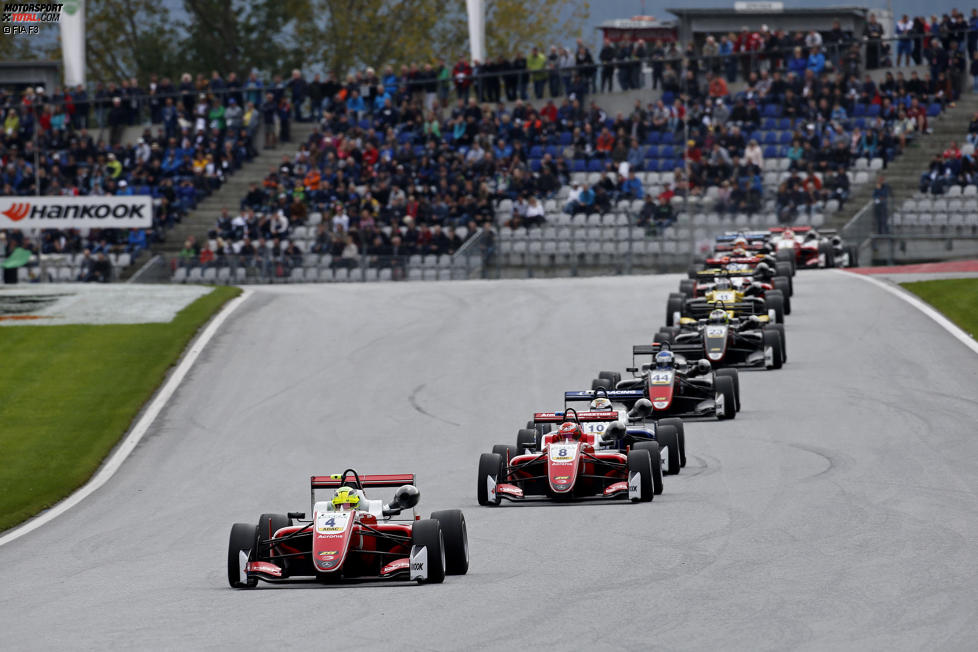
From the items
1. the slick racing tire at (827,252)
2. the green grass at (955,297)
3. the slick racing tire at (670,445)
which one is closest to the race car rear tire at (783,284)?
the green grass at (955,297)

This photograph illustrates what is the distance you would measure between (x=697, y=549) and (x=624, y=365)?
571 inches

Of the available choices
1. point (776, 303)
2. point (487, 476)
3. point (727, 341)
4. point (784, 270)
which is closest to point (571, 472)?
point (487, 476)

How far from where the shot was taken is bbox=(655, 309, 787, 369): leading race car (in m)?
27.8

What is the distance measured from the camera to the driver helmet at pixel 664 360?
23.9m

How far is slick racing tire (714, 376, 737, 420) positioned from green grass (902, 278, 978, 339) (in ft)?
29.6

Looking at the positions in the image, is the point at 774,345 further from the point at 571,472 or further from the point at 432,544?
the point at 432,544

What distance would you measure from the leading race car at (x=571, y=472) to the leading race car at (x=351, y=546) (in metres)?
3.86

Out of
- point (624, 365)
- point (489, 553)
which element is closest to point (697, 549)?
point (489, 553)

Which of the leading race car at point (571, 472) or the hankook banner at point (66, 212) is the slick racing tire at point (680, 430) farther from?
the hankook banner at point (66, 212)

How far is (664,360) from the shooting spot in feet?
78.5

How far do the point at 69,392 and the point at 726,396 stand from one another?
1145 centimetres

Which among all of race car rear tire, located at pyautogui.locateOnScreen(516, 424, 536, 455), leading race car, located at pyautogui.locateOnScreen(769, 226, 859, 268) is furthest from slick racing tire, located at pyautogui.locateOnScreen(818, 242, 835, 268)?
race car rear tire, located at pyautogui.locateOnScreen(516, 424, 536, 455)

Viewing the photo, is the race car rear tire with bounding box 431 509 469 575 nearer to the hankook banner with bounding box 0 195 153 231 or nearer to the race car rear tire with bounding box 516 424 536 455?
the race car rear tire with bounding box 516 424 536 455

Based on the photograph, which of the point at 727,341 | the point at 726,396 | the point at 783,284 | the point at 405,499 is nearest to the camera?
the point at 405,499
